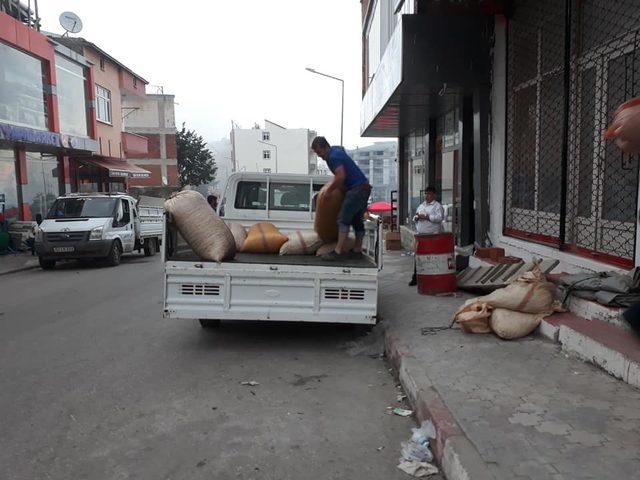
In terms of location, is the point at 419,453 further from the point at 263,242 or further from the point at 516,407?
the point at 263,242

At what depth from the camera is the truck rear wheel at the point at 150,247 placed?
16528mm

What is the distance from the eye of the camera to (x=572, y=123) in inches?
267

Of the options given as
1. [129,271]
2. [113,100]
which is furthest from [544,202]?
[113,100]

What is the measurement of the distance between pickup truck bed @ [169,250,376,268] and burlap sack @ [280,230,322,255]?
8 centimetres

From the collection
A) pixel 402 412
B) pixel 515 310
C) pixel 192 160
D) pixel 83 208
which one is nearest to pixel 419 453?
pixel 402 412

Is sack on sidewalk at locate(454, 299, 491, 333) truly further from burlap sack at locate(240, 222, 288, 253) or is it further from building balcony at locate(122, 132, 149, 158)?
building balcony at locate(122, 132, 149, 158)

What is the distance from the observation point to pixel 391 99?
10492 mm

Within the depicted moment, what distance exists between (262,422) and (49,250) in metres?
11.2

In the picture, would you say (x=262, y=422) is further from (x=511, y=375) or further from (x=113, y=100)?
(x=113, y=100)

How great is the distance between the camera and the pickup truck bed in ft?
18.6

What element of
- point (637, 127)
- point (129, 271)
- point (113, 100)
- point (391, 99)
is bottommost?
point (129, 271)

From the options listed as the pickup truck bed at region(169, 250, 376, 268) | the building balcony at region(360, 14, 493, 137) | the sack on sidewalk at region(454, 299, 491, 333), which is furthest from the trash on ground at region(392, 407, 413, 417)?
the building balcony at region(360, 14, 493, 137)

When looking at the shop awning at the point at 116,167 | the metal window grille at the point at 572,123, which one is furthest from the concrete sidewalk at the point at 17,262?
the metal window grille at the point at 572,123

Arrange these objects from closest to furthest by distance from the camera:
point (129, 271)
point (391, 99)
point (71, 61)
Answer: point (391, 99)
point (129, 271)
point (71, 61)
